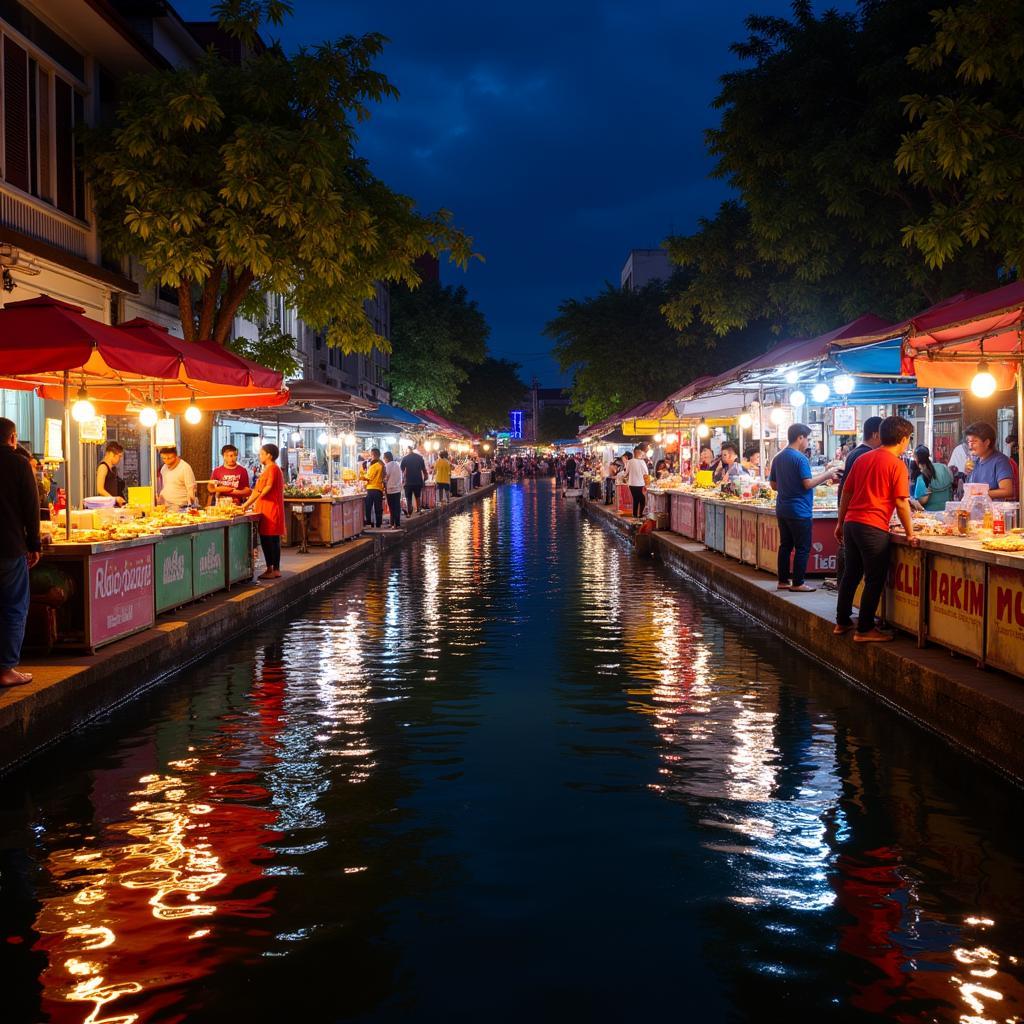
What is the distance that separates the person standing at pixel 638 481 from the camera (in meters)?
32.3

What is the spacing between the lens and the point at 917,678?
898cm

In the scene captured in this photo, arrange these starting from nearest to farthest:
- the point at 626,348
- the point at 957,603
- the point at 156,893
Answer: the point at 156,893 → the point at 957,603 → the point at 626,348

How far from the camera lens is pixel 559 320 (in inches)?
2061

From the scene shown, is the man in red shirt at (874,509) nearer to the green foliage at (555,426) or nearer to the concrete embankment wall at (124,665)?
the concrete embankment wall at (124,665)

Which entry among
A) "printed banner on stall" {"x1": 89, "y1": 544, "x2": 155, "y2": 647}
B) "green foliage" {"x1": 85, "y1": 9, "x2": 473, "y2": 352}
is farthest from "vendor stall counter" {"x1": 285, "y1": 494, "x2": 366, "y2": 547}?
"printed banner on stall" {"x1": 89, "y1": 544, "x2": 155, "y2": 647}

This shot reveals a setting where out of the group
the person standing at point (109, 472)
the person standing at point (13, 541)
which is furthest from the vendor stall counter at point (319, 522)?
the person standing at point (13, 541)

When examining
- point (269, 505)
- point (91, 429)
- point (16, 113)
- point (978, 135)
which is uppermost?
point (16, 113)

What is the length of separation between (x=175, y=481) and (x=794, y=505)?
26.4 feet

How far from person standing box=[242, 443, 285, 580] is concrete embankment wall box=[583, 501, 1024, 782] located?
6.58 m

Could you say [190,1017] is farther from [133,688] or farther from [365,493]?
[365,493]

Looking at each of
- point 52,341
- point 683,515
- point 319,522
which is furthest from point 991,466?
point 319,522

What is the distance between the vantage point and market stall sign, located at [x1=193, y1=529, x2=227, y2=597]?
13.8m

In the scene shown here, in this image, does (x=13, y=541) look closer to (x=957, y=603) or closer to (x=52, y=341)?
(x=52, y=341)

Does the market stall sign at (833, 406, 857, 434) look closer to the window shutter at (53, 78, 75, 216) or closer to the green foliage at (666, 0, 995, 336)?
the green foliage at (666, 0, 995, 336)
